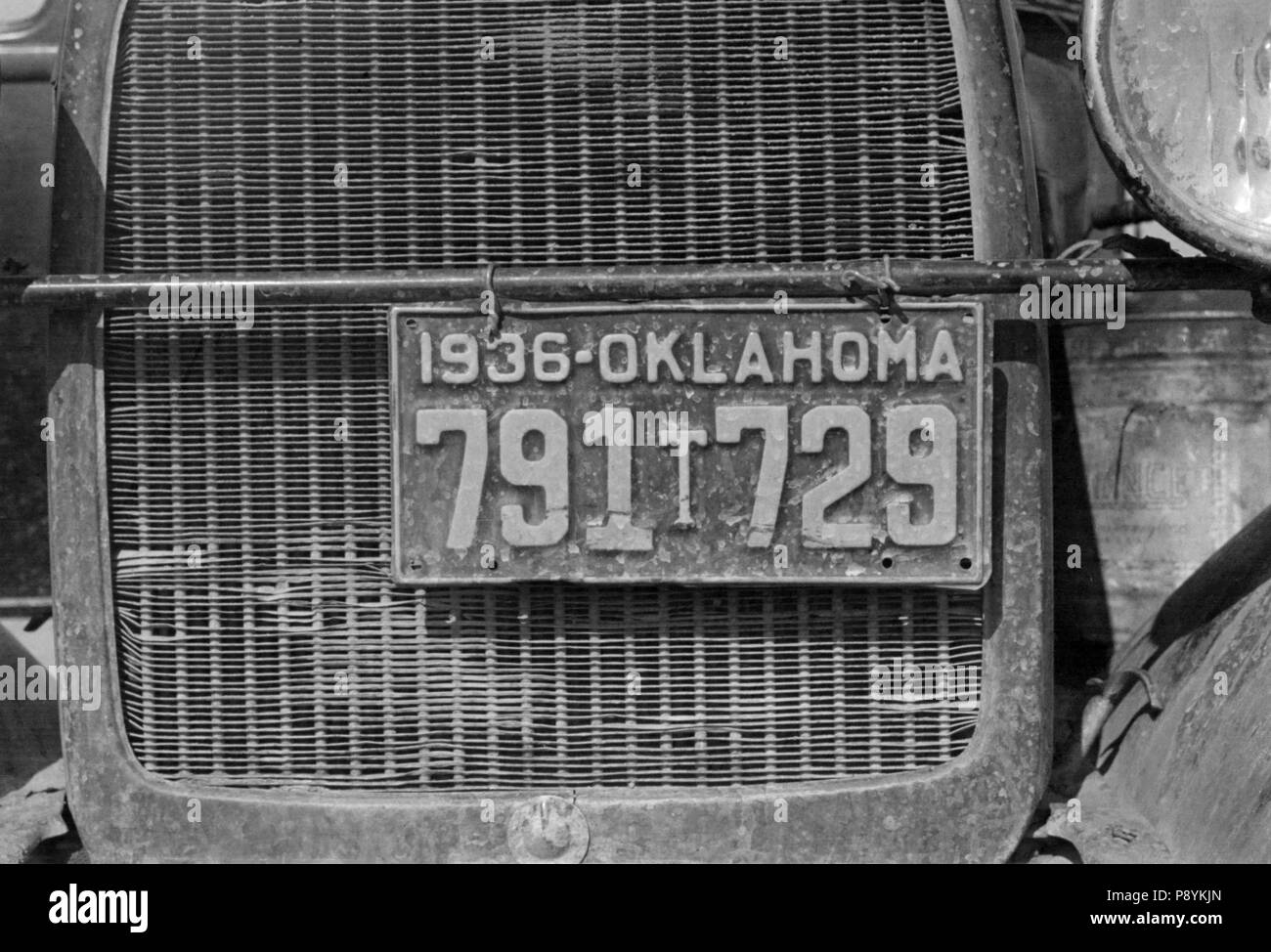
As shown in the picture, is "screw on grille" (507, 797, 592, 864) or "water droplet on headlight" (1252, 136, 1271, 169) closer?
"water droplet on headlight" (1252, 136, 1271, 169)

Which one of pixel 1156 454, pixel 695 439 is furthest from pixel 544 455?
pixel 1156 454

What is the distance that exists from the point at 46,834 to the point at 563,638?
75 centimetres

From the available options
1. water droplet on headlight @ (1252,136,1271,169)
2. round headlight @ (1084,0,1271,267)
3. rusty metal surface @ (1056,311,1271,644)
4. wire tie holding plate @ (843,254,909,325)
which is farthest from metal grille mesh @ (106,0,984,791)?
rusty metal surface @ (1056,311,1271,644)

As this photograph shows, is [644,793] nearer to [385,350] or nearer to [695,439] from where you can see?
[695,439]

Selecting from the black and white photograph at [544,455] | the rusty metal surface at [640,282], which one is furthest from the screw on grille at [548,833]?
the rusty metal surface at [640,282]

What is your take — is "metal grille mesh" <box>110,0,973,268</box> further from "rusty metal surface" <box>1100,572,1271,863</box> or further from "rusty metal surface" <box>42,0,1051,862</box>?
"rusty metal surface" <box>1100,572,1271,863</box>

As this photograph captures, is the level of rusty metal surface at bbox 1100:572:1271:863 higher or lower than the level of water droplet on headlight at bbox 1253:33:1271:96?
lower

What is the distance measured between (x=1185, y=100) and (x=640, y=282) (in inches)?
28.3

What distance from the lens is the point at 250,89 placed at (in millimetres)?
1955

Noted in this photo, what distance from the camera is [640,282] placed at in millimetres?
1828

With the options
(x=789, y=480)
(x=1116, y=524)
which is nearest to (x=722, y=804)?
(x=789, y=480)

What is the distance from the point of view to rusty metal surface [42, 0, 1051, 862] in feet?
6.32

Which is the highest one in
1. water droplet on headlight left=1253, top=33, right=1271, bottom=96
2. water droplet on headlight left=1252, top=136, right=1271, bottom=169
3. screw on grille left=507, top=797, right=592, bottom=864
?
water droplet on headlight left=1253, top=33, right=1271, bottom=96

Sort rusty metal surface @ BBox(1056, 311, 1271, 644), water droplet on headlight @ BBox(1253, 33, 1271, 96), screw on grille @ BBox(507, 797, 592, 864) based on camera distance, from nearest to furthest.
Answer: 1. water droplet on headlight @ BBox(1253, 33, 1271, 96)
2. screw on grille @ BBox(507, 797, 592, 864)
3. rusty metal surface @ BBox(1056, 311, 1271, 644)
